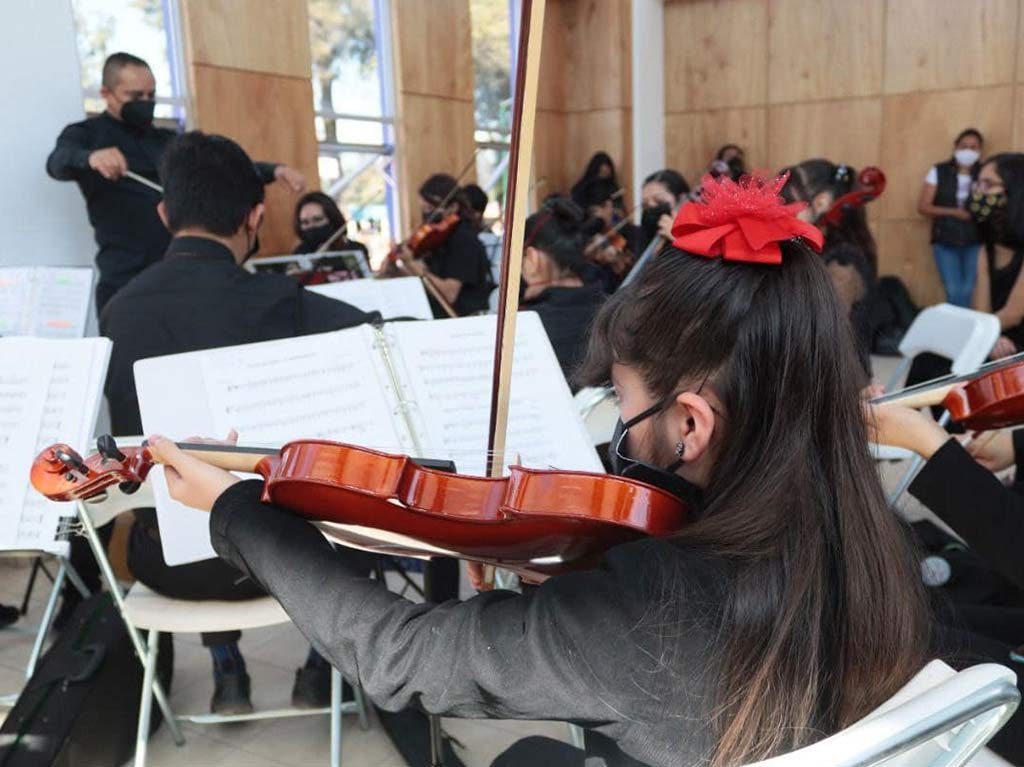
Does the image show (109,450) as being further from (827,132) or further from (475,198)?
(827,132)

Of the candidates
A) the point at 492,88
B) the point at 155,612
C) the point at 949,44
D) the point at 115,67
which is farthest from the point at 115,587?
the point at 949,44

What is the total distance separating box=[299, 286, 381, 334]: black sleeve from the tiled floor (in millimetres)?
859

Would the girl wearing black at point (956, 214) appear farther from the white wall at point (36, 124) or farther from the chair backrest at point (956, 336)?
the white wall at point (36, 124)

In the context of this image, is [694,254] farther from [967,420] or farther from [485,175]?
[485,175]

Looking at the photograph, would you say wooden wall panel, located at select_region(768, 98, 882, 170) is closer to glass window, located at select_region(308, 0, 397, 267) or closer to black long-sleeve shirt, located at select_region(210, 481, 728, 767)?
glass window, located at select_region(308, 0, 397, 267)

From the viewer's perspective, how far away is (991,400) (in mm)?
1460

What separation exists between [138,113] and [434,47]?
272 centimetres

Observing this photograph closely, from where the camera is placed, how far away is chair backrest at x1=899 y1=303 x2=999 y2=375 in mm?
2352

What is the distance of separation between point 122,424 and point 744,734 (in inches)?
59.7

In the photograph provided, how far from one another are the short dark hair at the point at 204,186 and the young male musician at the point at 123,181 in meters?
1.28

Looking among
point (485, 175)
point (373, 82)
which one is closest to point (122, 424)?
point (373, 82)

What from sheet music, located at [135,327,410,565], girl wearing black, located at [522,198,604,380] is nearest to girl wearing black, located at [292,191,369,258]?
girl wearing black, located at [522,198,604,380]

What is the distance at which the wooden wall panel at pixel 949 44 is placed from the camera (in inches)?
233

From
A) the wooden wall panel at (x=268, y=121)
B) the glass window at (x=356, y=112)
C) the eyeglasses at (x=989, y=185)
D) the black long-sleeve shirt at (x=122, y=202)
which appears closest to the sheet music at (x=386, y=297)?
the black long-sleeve shirt at (x=122, y=202)
